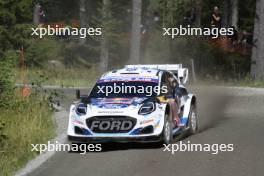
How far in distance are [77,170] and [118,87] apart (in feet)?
11.0

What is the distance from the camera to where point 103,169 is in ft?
39.2

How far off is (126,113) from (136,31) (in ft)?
76.9

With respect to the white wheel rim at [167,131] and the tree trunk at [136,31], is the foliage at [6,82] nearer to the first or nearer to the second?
the white wheel rim at [167,131]

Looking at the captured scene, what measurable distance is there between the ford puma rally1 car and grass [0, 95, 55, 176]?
100 cm


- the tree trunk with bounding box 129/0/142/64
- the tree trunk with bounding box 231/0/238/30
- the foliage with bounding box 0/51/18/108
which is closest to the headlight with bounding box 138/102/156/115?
the foliage with bounding box 0/51/18/108

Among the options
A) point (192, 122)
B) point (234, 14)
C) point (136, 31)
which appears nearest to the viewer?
point (192, 122)

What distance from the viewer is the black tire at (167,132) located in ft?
46.0

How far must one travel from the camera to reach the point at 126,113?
13672mm

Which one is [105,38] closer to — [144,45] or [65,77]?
[144,45]

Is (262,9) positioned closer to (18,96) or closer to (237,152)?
(18,96)

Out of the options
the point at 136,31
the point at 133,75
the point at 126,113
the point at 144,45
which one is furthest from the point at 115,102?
the point at 144,45

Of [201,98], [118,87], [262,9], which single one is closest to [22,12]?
[262,9]

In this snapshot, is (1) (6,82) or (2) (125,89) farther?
(1) (6,82)

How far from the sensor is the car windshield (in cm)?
1473
